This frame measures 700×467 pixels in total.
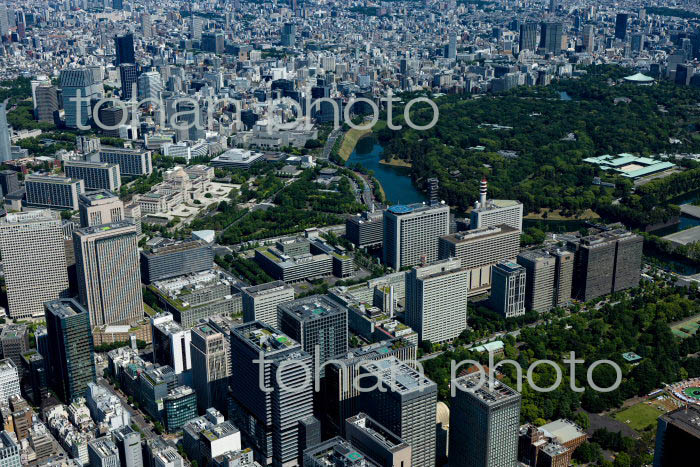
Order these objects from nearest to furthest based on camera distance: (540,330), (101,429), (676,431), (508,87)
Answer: (676,431) → (101,429) → (540,330) → (508,87)

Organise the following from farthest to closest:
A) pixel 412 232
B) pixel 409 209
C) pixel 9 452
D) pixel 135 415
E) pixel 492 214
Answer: pixel 492 214 → pixel 412 232 → pixel 409 209 → pixel 135 415 → pixel 9 452

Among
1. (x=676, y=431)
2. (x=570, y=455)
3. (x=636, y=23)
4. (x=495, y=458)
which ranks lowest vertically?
(x=570, y=455)

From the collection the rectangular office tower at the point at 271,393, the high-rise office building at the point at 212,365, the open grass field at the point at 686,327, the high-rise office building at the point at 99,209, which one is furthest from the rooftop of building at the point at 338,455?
the high-rise office building at the point at 99,209

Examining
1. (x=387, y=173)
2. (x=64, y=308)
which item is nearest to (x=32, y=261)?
(x=64, y=308)

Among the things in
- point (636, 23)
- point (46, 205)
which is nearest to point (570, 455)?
point (46, 205)

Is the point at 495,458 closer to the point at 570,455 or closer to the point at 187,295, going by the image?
the point at 570,455

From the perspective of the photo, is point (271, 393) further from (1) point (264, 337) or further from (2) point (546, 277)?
(2) point (546, 277)
